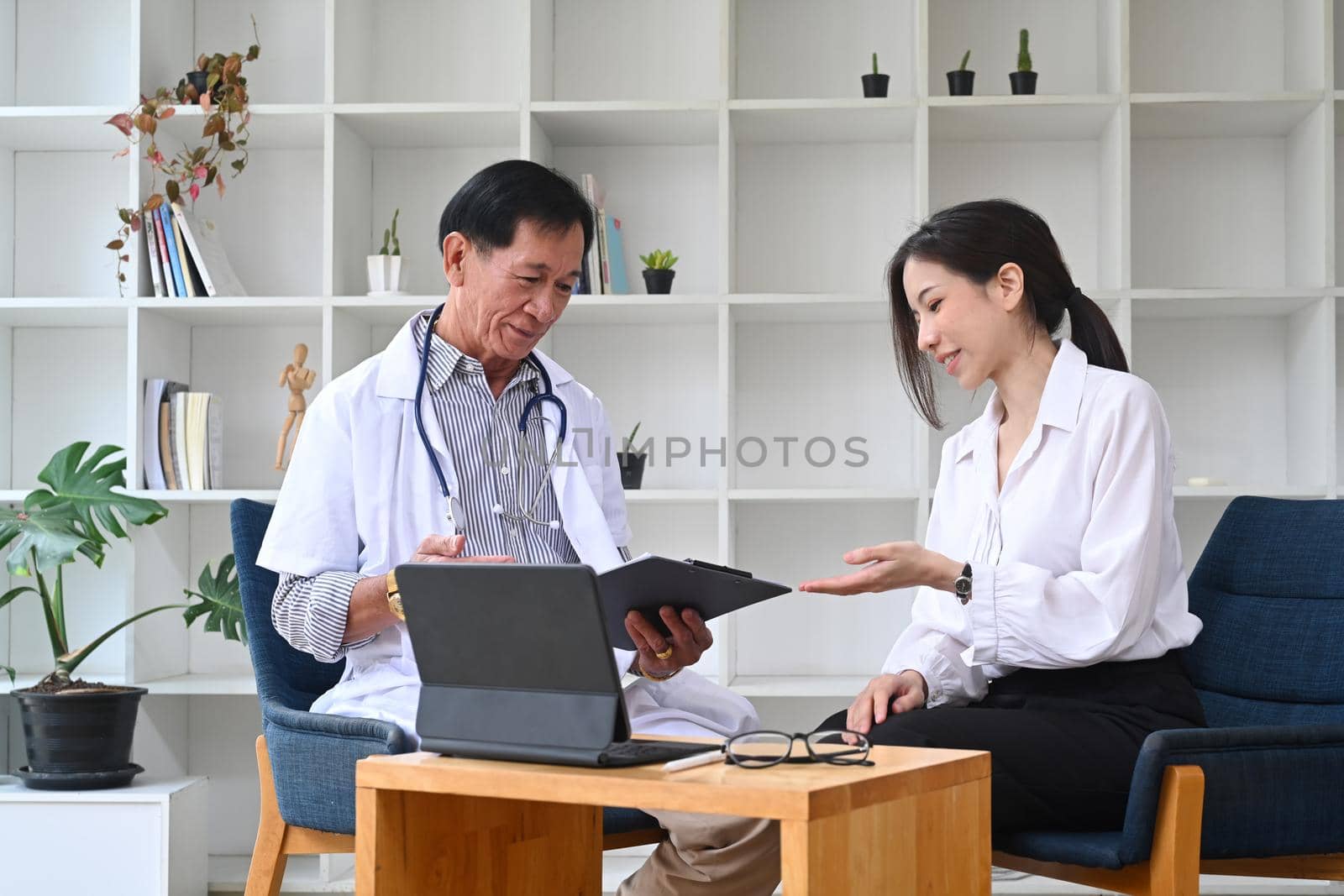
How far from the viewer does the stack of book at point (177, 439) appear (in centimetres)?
324

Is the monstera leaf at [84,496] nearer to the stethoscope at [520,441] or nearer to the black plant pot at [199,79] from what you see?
the black plant pot at [199,79]

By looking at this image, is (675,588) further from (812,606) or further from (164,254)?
(164,254)

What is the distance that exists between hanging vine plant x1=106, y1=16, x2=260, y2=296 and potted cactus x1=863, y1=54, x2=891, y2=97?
1.52 metres

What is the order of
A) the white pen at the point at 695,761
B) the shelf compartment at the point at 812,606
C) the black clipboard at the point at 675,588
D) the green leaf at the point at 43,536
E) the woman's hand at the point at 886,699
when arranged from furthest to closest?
1. the shelf compartment at the point at 812,606
2. the green leaf at the point at 43,536
3. the woman's hand at the point at 886,699
4. the black clipboard at the point at 675,588
5. the white pen at the point at 695,761

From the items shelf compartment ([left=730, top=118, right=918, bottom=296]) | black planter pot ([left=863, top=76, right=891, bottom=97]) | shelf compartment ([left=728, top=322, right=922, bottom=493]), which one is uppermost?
black planter pot ([left=863, top=76, right=891, bottom=97])

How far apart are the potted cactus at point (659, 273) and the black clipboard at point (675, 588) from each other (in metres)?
1.72

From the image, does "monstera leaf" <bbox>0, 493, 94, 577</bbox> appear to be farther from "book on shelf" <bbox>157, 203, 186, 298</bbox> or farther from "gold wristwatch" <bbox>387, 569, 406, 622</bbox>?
"gold wristwatch" <bbox>387, 569, 406, 622</bbox>

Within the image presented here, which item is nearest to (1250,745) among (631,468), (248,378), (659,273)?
(631,468)

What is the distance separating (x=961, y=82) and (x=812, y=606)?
1.42 meters

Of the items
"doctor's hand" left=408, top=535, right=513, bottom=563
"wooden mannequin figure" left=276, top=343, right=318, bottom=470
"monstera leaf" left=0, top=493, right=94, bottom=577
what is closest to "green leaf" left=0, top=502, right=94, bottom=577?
"monstera leaf" left=0, top=493, right=94, bottom=577

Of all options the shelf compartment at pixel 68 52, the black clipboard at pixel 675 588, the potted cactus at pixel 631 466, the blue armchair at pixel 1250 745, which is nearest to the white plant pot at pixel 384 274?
the potted cactus at pixel 631 466

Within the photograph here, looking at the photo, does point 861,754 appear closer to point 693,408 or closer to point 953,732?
point 953,732

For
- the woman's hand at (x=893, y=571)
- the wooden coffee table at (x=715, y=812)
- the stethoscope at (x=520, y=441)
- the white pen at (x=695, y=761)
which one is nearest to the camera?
the wooden coffee table at (x=715, y=812)

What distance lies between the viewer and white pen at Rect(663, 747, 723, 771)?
4.03 feet
